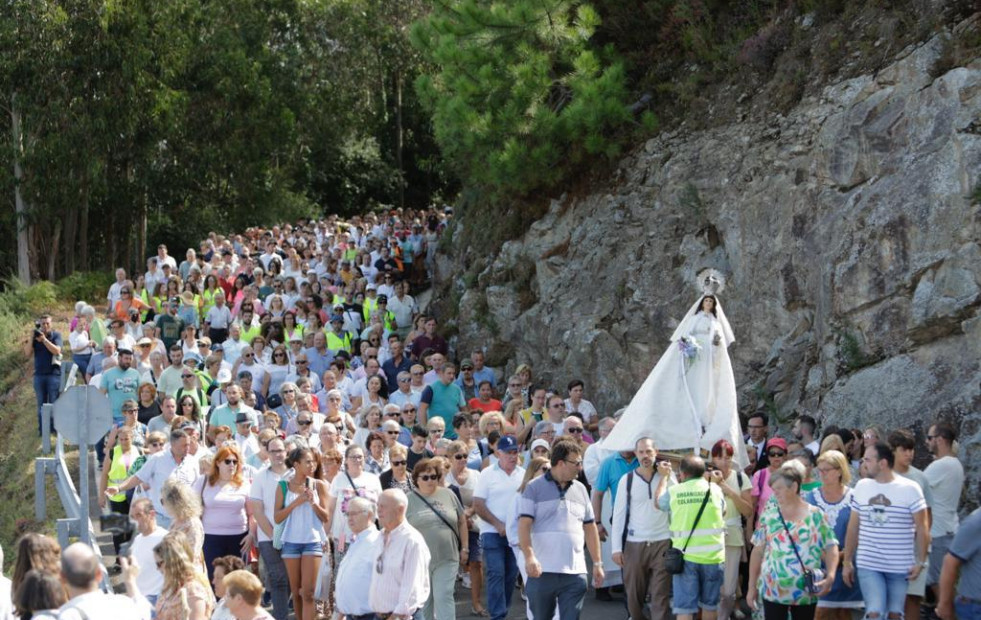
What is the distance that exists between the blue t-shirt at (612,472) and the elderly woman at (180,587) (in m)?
4.75

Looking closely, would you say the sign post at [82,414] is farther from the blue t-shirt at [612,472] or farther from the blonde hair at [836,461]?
the blonde hair at [836,461]

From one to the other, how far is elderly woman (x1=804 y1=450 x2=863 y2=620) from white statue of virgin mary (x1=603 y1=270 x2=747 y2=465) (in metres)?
3.16

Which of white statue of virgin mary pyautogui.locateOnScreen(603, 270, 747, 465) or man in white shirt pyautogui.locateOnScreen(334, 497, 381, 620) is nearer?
man in white shirt pyautogui.locateOnScreen(334, 497, 381, 620)

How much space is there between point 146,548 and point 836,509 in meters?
5.22

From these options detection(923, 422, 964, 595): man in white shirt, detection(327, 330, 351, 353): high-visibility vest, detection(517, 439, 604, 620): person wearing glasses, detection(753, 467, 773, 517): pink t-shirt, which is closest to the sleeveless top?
detection(517, 439, 604, 620): person wearing glasses

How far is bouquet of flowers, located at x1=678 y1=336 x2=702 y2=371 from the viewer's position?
13477 millimetres

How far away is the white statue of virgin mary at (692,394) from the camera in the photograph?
13242 millimetres

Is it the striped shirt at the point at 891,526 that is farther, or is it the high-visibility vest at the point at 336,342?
the high-visibility vest at the point at 336,342

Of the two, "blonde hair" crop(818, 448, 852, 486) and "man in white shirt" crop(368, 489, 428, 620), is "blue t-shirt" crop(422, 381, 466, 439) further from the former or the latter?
"man in white shirt" crop(368, 489, 428, 620)

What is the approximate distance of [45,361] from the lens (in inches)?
815

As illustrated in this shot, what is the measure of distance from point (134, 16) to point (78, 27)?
1.51 m

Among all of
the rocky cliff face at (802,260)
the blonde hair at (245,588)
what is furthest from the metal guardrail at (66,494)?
the rocky cliff face at (802,260)

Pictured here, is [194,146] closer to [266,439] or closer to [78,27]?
[78,27]

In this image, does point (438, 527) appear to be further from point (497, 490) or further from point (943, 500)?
point (943, 500)
